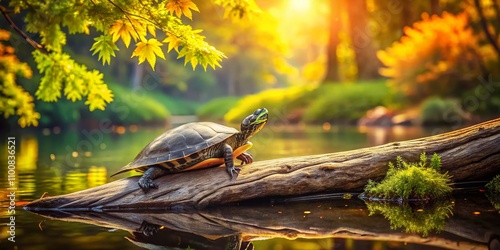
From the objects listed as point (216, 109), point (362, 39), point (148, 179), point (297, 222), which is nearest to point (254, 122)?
point (148, 179)

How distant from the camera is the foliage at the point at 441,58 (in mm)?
24781

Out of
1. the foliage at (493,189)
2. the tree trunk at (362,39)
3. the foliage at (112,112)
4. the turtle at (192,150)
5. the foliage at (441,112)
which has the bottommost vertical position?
the foliage at (493,189)

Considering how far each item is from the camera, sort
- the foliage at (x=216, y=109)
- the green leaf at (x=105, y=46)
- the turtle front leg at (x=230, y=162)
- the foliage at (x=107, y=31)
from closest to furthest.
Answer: the foliage at (x=107, y=31) → the green leaf at (x=105, y=46) → the turtle front leg at (x=230, y=162) → the foliage at (x=216, y=109)

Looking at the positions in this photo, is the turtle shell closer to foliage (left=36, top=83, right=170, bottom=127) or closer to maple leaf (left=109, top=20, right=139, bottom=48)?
maple leaf (left=109, top=20, right=139, bottom=48)

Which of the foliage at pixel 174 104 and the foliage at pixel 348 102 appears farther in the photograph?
the foliage at pixel 174 104

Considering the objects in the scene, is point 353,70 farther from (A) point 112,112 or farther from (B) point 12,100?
(B) point 12,100

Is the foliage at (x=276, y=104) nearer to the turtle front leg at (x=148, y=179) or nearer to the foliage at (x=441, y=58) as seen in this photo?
the foliage at (x=441, y=58)

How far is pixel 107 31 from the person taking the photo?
6473 mm

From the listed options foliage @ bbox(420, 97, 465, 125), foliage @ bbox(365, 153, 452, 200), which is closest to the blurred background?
foliage @ bbox(420, 97, 465, 125)

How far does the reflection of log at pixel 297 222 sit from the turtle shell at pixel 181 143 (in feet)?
2.50

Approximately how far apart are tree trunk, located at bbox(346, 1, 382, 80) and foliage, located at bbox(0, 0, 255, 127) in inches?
1068

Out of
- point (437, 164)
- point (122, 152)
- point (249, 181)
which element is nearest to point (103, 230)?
point (249, 181)

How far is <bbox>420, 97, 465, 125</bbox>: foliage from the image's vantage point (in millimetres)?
23031

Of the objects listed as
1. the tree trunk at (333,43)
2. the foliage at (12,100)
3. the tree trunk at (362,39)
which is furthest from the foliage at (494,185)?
the tree trunk at (333,43)
